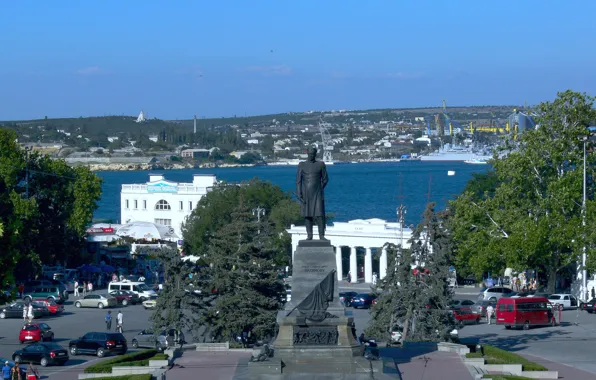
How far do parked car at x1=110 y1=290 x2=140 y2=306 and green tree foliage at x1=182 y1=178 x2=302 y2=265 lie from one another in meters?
12.8

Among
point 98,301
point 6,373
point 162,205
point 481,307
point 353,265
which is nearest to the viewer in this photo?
point 6,373

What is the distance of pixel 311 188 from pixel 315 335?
350 centimetres

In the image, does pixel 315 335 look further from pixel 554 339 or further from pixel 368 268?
pixel 368 268

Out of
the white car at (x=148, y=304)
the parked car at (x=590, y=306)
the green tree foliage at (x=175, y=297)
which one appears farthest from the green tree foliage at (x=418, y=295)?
the white car at (x=148, y=304)

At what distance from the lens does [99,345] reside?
33500 mm

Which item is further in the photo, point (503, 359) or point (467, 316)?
point (467, 316)

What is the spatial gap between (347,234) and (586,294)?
15.6 m

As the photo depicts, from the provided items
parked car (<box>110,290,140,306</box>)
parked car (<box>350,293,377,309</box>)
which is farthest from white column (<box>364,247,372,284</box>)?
parked car (<box>110,290,140,306</box>)

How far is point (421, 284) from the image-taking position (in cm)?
3278

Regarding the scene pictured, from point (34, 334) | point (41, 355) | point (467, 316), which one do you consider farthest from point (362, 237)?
point (41, 355)

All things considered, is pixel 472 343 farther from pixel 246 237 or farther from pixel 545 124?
pixel 545 124

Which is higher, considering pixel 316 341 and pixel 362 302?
pixel 316 341

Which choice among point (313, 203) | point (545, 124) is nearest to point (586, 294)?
point (545, 124)

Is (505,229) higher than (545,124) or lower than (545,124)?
lower
